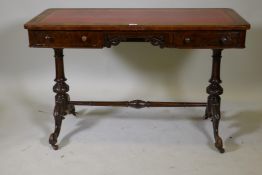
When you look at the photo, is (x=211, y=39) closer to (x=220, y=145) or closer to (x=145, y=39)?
(x=145, y=39)

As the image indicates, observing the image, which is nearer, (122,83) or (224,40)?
(224,40)

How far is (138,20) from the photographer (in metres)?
2.52

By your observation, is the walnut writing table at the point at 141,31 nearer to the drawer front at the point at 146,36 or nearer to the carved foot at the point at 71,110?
the drawer front at the point at 146,36

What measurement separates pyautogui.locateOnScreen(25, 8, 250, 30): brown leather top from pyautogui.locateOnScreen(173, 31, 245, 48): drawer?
3 cm

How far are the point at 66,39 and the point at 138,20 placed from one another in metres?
0.42

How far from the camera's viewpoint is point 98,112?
3.27 metres

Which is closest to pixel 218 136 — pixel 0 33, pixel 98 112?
pixel 98 112

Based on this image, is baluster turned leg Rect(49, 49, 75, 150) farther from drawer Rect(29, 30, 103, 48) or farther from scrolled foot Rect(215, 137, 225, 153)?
scrolled foot Rect(215, 137, 225, 153)

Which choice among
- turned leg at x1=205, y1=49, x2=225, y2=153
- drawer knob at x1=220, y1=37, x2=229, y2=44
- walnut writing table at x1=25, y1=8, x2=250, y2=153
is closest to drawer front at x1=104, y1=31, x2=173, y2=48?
walnut writing table at x1=25, y1=8, x2=250, y2=153

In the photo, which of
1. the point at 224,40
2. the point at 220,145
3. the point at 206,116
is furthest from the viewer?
the point at 206,116

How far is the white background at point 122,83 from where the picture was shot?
9.39ft

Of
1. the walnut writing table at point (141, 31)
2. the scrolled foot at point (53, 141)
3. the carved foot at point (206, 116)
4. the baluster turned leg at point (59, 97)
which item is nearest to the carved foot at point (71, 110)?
the baluster turned leg at point (59, 97)

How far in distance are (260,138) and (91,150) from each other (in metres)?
1.08

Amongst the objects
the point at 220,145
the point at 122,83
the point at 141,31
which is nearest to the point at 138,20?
the point at 141,31
